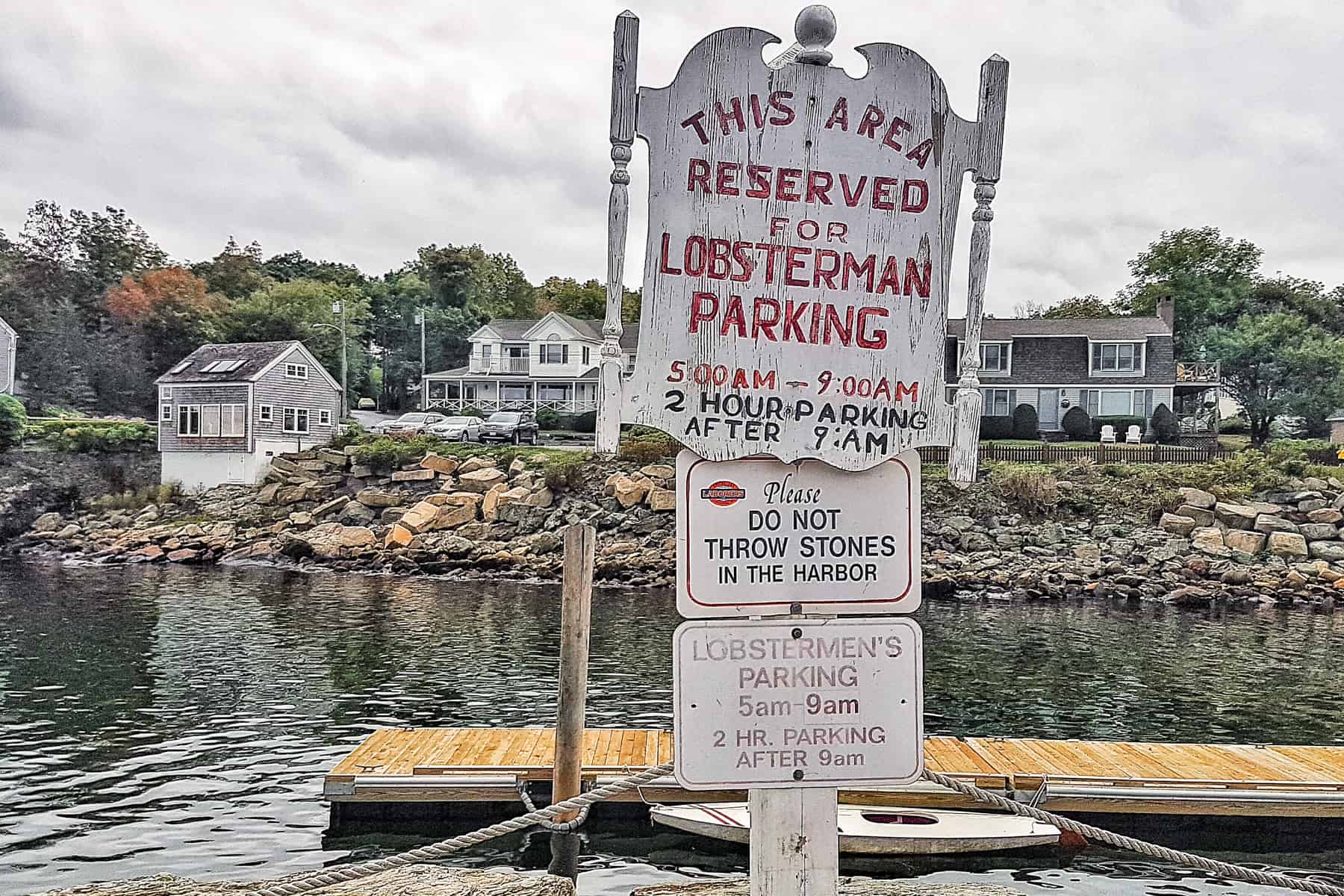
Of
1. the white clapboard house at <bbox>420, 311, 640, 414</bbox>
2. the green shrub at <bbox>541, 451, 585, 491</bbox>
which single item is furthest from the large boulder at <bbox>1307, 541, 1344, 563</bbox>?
the white clapboard house at <bbox>420, 311, 640, 414</bbox>

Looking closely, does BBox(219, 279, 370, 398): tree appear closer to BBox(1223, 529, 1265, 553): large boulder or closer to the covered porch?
the covered porch

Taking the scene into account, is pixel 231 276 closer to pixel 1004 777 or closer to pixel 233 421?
pixel 233 421

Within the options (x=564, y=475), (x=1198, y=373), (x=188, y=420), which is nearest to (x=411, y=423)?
(x=188, y=420)

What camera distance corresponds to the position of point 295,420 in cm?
5197

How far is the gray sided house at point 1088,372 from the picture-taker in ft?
179

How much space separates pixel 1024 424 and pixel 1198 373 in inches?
517

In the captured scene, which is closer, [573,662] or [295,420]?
[573,662]

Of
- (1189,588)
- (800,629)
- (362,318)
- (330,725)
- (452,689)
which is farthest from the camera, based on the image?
(362,318)

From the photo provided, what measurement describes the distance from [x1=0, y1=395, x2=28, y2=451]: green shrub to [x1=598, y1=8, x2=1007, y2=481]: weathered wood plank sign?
2220 inches

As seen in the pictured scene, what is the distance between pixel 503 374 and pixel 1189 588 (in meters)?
41.4

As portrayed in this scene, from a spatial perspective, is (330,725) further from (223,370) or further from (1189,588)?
(223,370)

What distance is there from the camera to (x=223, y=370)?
51375 mm

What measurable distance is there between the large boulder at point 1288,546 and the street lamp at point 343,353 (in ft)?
145

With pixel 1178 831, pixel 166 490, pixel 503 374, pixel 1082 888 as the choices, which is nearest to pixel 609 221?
pixel 1082 888
